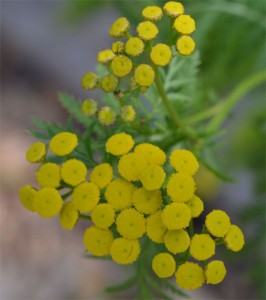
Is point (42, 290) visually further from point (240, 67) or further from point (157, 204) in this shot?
point (157, 204)

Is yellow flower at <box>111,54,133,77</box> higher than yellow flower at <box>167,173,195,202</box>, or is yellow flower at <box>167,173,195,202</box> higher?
yellow flower at <box>111,54,133,77</box>

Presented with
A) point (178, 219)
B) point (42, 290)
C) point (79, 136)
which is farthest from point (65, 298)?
point (178, 219)

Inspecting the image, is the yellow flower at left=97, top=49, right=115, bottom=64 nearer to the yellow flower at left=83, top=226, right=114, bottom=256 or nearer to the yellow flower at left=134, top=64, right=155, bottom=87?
the yellow flower at left=134, top=64, right=155, bottom=87

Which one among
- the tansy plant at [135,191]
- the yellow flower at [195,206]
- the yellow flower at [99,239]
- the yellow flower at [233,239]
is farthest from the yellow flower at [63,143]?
the yellow flower at [233,239]

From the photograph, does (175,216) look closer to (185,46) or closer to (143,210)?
(143,210)

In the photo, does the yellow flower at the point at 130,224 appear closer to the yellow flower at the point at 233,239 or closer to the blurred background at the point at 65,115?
the yellow flower at the point at 233,239

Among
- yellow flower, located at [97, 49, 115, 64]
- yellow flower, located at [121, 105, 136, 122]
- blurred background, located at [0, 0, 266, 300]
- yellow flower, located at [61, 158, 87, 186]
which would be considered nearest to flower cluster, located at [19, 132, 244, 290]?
yellow flower, located at [61, 158, 87, 186]

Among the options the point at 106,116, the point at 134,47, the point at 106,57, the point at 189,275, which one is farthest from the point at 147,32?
the point at 189,275
